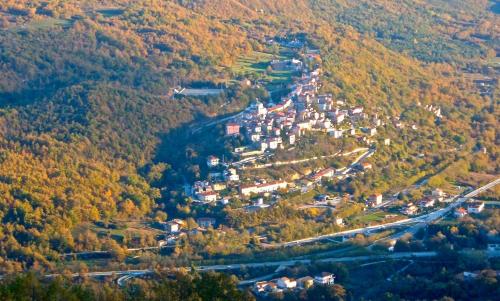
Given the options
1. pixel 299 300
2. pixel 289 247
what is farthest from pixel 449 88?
pixel 299 300

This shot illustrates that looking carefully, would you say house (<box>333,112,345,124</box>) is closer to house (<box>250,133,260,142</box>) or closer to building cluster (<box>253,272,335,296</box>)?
house (<box>250,133,260,142</box>)

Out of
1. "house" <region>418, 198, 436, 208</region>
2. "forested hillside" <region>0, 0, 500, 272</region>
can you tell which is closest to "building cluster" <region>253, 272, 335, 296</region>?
"forested hillside" <region>0, 0, 500, 272</region>

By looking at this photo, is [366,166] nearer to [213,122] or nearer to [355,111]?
[355,111]

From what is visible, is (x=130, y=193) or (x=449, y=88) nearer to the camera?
(x=130, y=193)

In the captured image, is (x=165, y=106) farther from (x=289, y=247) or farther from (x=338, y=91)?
(x=289, y=247)

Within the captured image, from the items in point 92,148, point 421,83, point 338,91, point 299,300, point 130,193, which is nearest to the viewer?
point 299,300

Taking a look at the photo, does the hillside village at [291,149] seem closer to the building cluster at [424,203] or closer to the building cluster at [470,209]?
the building cluster at [424,203]

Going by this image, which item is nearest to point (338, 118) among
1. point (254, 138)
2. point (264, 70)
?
point (254, 138)
